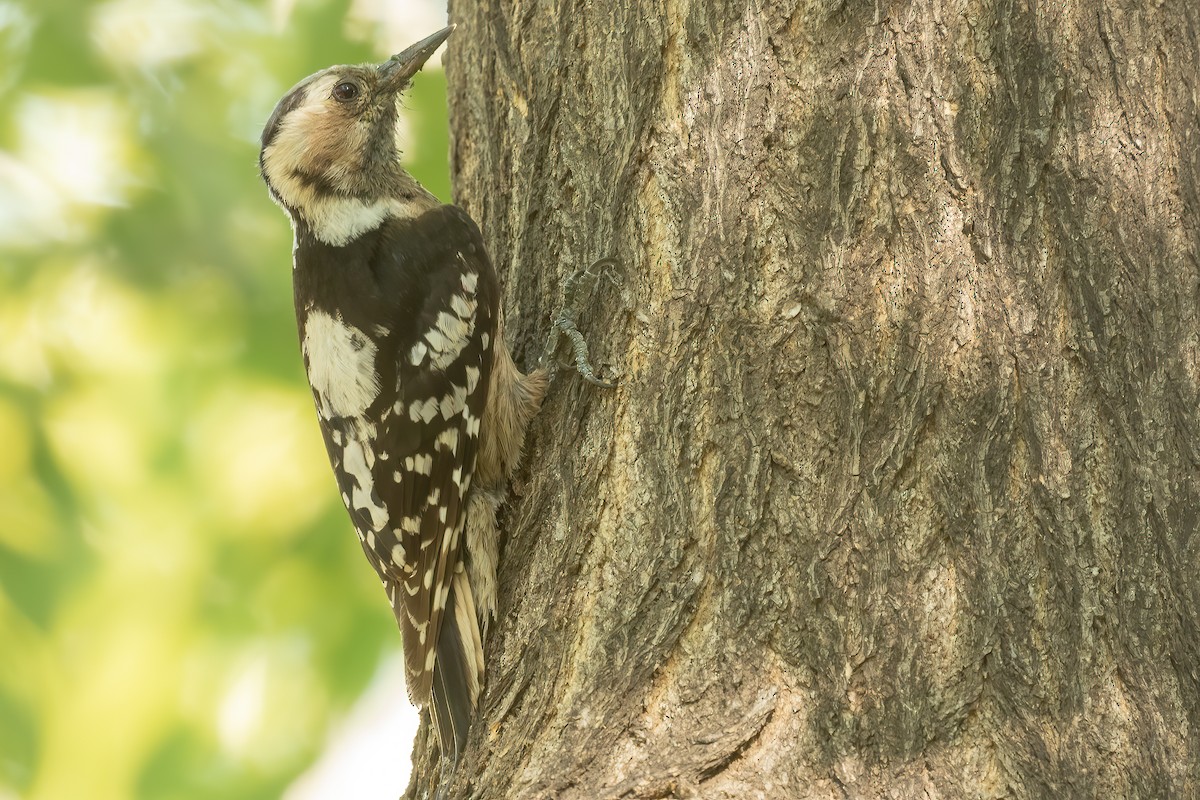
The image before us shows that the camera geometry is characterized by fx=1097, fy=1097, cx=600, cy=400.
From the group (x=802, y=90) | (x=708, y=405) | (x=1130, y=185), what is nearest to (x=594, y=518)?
(x=708, y=405)

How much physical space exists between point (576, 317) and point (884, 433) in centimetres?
90

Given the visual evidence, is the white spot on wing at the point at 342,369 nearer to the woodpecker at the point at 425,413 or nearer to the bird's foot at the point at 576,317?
the woodpecker at the point at 425,413

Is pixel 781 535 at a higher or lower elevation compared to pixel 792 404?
lower

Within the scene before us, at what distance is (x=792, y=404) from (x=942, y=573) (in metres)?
0.47

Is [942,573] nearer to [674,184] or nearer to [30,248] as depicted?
[674,184]

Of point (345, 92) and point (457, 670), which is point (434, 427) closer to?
point (457, 670)

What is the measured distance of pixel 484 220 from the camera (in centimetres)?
328

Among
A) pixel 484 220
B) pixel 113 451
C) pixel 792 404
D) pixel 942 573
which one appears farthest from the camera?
pixel 113 451

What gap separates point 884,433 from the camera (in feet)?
7.55

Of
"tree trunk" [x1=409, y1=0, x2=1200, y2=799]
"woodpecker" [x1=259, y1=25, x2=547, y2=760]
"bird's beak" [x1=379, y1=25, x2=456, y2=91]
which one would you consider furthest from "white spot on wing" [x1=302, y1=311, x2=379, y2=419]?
"bird's beak" [x1=379, y1=25, x2=456, y2=91]

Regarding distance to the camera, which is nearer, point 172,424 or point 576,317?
point 576,317

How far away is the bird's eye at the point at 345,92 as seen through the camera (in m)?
3.61

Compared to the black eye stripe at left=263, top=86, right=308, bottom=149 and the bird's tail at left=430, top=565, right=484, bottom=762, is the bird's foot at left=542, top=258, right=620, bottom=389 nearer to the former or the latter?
the bird's tail at left=430, top=565, right=484, bottom=762

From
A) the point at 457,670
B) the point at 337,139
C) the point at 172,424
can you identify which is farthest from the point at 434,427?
the point at 172,424
